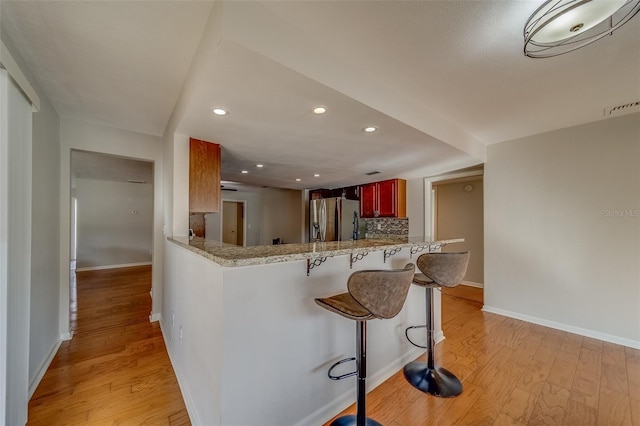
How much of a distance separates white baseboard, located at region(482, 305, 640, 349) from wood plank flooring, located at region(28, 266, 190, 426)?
3686 millimetres

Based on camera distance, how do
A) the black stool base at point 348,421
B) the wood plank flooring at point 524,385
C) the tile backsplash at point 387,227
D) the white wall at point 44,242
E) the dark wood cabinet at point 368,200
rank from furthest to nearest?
the dark wood cabinet at point 368,200 → the tile backsplash at point 387,227 → the white wall at point 44,242 → the wood plank flooring at point 524,385 → the black stool base at point 348,421

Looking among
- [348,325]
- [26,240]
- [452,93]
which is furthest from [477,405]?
[26,240]

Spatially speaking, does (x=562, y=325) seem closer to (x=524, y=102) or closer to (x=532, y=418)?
(x=532, y=418)

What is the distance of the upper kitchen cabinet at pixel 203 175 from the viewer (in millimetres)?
2426

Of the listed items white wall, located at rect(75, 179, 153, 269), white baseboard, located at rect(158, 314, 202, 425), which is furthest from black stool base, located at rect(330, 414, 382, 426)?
A: white wall, located at rect(75, 179, 153, 269)

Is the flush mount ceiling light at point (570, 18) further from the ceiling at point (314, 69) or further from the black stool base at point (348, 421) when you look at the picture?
the black stool base at point (348, 421)

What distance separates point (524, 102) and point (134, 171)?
258 inches

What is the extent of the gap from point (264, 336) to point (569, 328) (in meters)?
3.51

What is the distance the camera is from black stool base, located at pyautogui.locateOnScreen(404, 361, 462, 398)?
179cm

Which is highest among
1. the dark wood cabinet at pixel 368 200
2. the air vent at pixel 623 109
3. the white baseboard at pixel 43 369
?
the air vent at pixel 623 109

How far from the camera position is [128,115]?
8.39 ft

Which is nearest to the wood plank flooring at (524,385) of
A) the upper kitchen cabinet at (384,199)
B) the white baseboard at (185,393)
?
the white baseboard at (185,393)

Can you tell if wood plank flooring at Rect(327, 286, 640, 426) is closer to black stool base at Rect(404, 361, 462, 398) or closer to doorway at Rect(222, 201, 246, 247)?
black stool base at Rect(404, 361, 462, 398)

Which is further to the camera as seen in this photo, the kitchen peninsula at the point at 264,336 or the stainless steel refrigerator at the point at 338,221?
the stainless steel refrigerator at the point at 338,221
